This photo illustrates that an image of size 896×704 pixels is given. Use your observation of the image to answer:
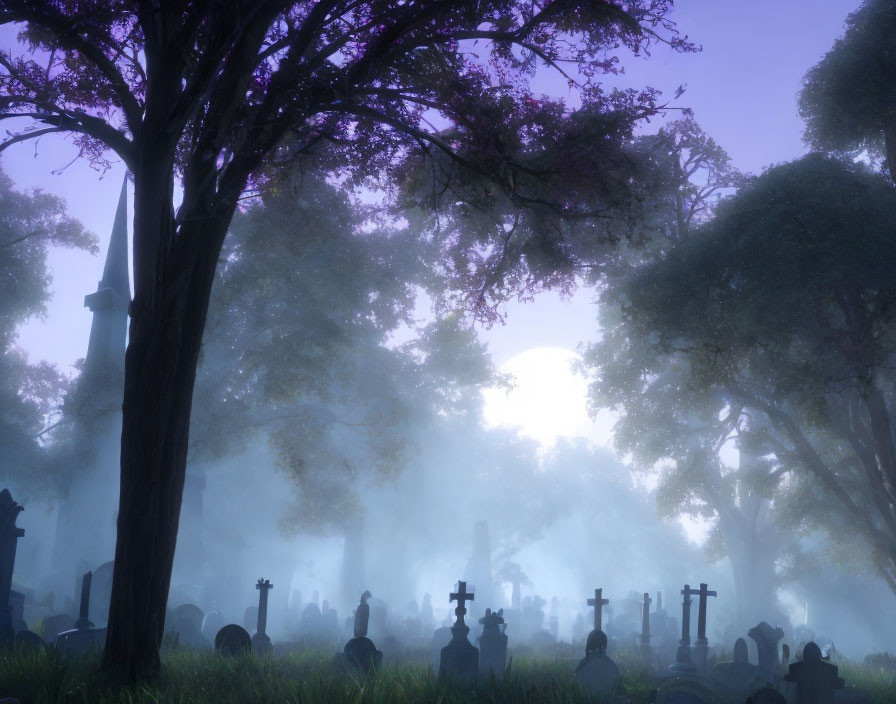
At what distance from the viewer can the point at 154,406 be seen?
636 centimetres

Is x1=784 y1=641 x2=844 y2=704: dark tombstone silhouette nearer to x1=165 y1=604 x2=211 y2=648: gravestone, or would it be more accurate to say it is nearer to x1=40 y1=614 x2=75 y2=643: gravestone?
x1=165 y1=604 x2=211 y2=648: gravestone

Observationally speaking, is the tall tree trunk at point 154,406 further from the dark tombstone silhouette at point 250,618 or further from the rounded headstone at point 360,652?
the dark tombstone silhouette at point 250,618

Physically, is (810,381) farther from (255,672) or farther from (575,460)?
(575,460)

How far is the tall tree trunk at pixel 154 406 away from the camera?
6090 mm

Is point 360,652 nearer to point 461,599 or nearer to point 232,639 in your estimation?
point 232,639

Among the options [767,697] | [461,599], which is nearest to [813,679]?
[767,697]

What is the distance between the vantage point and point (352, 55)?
334 inches

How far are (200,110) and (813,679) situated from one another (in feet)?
31.1

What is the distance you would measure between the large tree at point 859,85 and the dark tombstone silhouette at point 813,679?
745 cm

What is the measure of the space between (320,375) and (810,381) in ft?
38.9

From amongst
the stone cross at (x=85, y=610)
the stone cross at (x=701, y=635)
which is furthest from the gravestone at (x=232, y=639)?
the stone cross at (x=701, y=635)

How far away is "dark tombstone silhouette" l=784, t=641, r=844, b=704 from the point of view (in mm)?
8680

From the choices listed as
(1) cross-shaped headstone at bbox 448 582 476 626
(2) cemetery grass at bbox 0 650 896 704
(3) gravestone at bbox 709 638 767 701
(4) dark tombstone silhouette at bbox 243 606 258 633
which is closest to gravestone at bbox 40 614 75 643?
(1) cross-shaped headstone at bbox 448 582 476 626

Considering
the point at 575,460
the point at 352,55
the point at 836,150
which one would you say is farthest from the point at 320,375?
the point at 575,460
